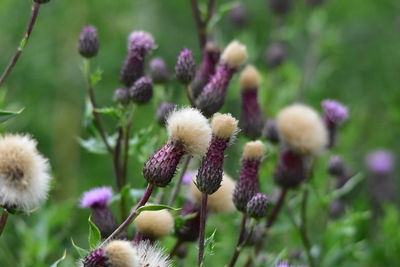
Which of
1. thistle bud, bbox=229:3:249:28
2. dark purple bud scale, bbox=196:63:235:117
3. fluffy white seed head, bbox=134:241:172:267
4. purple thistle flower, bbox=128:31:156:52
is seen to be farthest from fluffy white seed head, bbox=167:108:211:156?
thistle bud, bbox=229:3:249:28

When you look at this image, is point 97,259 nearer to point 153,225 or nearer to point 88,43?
Answer: point 153,225

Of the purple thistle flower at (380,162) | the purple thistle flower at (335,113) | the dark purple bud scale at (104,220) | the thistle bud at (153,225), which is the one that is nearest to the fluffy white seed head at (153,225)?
the thistle bud at (153,225)

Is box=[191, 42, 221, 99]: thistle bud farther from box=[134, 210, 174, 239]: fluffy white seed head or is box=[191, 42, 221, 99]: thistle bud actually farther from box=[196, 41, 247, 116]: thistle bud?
box=[134, 210, 174, 239]: fluffy white seed head

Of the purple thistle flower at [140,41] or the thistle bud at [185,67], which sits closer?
the thistle bud at [185,67]

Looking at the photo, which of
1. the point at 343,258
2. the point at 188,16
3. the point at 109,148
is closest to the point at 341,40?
the point at 188,16

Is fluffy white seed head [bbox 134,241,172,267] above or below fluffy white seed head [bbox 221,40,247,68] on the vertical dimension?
below

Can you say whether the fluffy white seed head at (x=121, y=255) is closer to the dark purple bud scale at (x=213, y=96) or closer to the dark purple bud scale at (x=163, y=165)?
the dark purple bud scale at (x=163, y=165)
